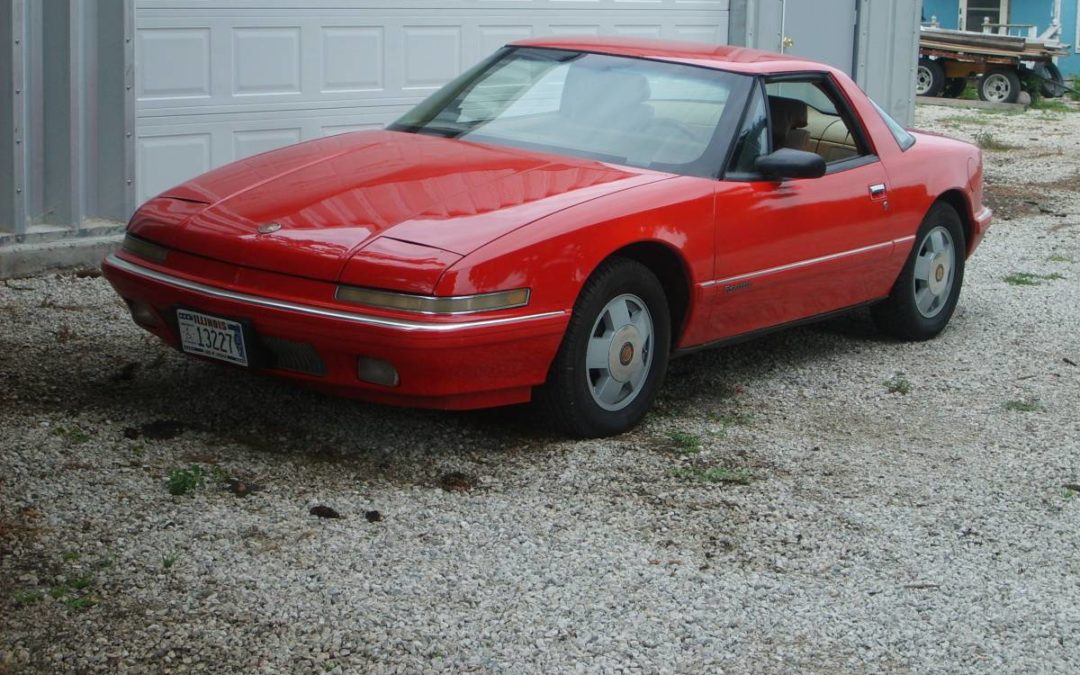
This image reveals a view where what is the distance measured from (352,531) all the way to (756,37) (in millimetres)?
9045

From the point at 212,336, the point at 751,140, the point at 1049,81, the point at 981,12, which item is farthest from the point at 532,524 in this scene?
the point at 981,12

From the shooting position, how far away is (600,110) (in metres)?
6.04

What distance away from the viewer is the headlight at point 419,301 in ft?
15.3

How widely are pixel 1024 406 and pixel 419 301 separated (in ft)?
9.47

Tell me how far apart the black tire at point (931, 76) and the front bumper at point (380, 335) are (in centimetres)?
2103

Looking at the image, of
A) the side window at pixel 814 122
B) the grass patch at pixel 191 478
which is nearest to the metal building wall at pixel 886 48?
the side window at pixel 814 122

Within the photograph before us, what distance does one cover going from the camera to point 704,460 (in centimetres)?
525

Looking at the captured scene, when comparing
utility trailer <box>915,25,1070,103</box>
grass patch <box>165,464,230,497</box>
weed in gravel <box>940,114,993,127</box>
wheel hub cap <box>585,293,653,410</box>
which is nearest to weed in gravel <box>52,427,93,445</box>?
grass patch <box>165,464,230,497</box>

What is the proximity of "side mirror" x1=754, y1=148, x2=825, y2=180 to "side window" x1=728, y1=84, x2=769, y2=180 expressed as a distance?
5cm

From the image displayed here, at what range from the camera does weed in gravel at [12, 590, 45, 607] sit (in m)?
3.76

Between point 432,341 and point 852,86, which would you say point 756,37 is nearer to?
point 852,86

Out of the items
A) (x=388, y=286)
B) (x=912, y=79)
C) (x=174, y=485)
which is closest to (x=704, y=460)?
(x=388, y=286)

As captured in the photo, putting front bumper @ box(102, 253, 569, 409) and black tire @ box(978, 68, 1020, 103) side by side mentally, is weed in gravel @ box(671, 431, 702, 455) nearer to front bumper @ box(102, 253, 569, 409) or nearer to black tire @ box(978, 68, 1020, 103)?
front bumper @ box(102, 253, 569, 409)

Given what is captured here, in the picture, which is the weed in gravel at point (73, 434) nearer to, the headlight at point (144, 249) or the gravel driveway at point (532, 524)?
the gravel driveway at point (532, 524)
